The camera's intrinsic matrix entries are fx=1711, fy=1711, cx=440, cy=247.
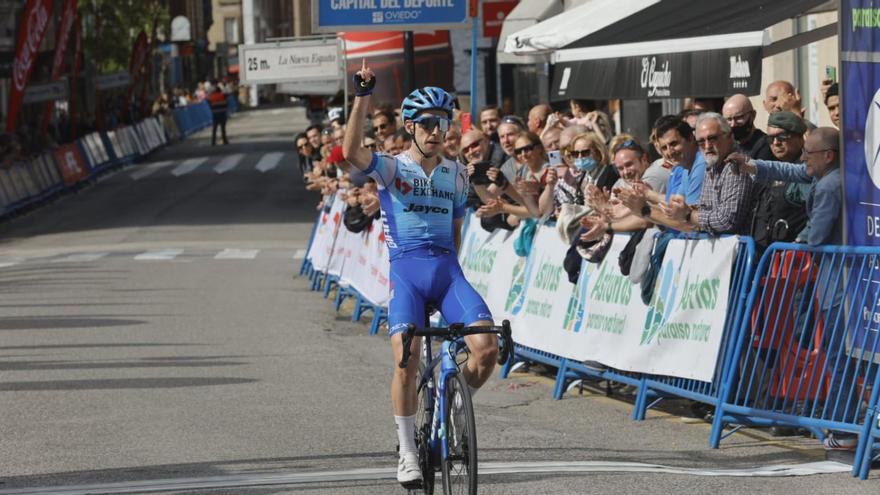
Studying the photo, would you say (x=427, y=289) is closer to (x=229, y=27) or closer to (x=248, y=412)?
(x=248, y=412)

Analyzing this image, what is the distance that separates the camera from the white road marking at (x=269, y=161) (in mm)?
47500

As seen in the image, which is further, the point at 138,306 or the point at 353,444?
the point at 138,306

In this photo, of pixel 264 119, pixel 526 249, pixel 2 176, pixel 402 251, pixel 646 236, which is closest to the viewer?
pixel 402 251

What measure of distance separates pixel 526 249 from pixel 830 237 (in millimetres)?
3655

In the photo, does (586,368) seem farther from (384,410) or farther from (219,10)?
(219,10)

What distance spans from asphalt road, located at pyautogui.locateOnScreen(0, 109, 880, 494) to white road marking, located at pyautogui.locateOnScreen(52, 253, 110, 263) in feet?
7.56

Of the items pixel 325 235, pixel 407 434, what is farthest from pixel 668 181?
pixel 325 235

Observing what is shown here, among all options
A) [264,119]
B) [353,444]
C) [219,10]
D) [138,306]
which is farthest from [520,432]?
[219,10]

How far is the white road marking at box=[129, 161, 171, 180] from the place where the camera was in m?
45.8

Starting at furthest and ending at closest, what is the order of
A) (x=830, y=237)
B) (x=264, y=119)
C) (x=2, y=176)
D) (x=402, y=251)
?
(x=264, y=119), (x=2, y=176), (x=830, y=237), (x=402, y=251)

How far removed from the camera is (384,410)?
1093 centimetres

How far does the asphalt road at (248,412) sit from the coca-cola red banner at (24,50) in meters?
13.3

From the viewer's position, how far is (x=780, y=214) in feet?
31.9

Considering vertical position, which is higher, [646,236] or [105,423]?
[646,236]
